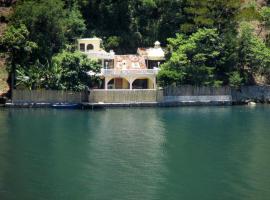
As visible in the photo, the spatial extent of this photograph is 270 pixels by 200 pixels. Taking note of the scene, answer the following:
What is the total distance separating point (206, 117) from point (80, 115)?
1359 centimetres

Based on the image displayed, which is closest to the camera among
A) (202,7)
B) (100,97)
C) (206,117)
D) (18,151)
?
(18,151)

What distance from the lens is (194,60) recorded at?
282ft

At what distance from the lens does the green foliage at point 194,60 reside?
84.8 meters

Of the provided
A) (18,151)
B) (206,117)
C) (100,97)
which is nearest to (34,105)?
(100,97)

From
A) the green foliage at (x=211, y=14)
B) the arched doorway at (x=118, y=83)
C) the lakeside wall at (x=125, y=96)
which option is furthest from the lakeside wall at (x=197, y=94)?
the green foliage at (x=211, y=14)

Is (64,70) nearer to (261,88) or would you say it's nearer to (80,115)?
(80,115)

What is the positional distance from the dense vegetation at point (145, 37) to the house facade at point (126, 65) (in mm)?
1705

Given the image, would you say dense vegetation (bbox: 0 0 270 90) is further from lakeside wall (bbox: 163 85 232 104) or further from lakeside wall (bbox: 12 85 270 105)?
lakeside wall (bbox: 12 85 270 105)

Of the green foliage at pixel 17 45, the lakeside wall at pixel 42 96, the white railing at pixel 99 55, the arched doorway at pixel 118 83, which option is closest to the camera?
the lakeside wall at pixel 42 96

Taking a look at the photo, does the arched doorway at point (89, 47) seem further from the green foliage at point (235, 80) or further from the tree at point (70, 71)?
the green foliage at point (235, 80)

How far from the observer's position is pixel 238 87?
88125 mm

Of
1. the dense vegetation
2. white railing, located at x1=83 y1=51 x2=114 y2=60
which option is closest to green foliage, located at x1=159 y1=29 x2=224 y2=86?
the dense vegetation

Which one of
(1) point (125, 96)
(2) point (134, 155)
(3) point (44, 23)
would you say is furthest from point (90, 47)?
(2) point (134, 155)

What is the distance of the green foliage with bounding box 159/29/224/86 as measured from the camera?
8475cm
